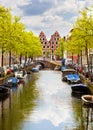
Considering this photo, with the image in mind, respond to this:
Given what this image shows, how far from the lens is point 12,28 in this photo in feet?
237

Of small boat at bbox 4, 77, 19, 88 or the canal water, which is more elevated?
small boat at bbox 4, 77, 19, 88

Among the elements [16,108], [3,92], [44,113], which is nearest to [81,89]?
[3,92]

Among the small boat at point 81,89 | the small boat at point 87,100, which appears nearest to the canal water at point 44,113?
the small boat at point 87,100

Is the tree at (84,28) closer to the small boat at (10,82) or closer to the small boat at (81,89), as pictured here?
the small boat at (81,89)

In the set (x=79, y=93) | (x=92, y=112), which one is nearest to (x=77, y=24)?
(x=79, y=93)

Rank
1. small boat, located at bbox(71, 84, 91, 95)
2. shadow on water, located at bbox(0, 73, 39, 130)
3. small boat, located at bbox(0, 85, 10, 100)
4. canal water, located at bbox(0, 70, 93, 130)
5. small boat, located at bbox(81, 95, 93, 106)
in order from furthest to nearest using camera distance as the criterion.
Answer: small boat, located at bbox(71, 84, 91, 95) → small boat, located at bbox(0, 85, 10, 100) → small boat, located at bbox(81, 95, 93, 106) → shadow on water, located at bbox(0, 73, 39, 130) → canal water, located at bbox(0, 70, 93, 130)

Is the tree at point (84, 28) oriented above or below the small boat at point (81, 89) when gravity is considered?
above

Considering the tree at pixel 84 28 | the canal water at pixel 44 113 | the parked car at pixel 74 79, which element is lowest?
the canal water at pixel 44 113

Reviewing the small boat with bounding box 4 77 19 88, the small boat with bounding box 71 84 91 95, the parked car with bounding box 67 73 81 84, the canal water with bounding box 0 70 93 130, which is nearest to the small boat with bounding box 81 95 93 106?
the canal water with bounding box 0 70 93 130

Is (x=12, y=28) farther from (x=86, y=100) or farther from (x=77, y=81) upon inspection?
(x=86, y=100)

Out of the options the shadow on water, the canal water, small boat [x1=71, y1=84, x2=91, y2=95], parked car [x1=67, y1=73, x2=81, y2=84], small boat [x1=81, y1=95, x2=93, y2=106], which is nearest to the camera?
the canal water

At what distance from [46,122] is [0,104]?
11091mm

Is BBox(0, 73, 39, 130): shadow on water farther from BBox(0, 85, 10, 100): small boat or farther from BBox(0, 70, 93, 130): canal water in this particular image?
BBox(0, 85, 10, 100): small boat

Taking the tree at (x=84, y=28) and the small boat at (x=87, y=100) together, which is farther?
the tree at (x=84, y=28)
